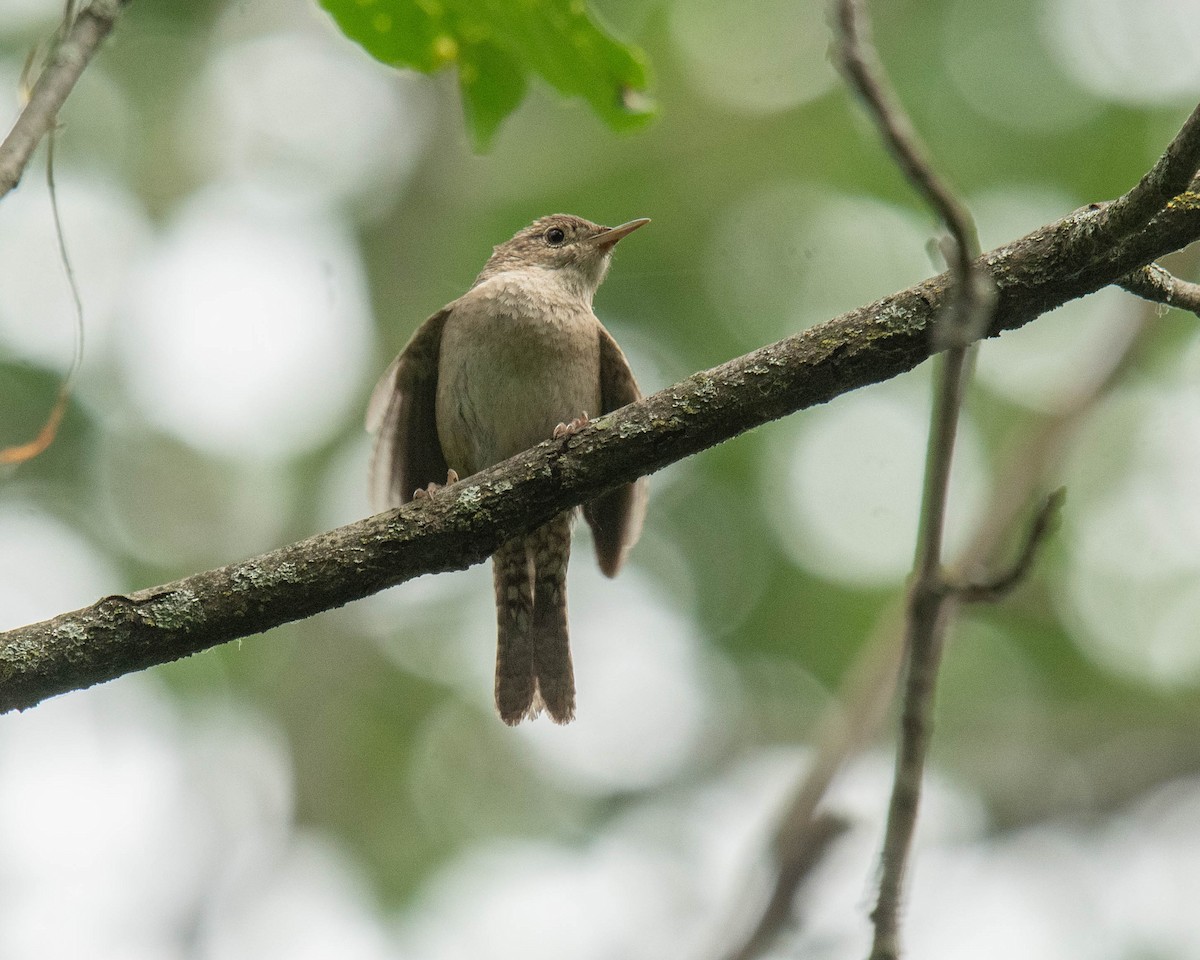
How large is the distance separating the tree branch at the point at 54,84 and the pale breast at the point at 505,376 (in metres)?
2.40

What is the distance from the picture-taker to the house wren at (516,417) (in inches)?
200

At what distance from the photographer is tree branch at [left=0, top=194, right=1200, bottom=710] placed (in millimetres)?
2838

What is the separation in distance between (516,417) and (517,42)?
7.23 feet

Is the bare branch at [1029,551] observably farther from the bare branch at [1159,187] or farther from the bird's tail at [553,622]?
the bird's tail at [553,622]

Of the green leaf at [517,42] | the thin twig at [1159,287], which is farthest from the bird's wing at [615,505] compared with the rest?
the thin twig at [1159,287]

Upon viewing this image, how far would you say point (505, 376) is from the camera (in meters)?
5.10

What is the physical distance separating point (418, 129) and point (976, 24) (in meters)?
4.68

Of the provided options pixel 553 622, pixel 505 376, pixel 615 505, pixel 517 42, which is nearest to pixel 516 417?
pixel 505 376

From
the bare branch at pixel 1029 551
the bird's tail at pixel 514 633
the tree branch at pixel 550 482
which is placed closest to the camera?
the bare branch at pixel 1029 551

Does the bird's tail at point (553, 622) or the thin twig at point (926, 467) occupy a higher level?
the bird's tail at point (553, 622)

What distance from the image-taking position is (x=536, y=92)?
1152 centimetres

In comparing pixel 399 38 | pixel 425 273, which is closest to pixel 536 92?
pixel 425 273

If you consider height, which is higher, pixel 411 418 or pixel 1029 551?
pixel 411 418

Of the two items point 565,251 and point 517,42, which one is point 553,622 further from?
point 517,42
